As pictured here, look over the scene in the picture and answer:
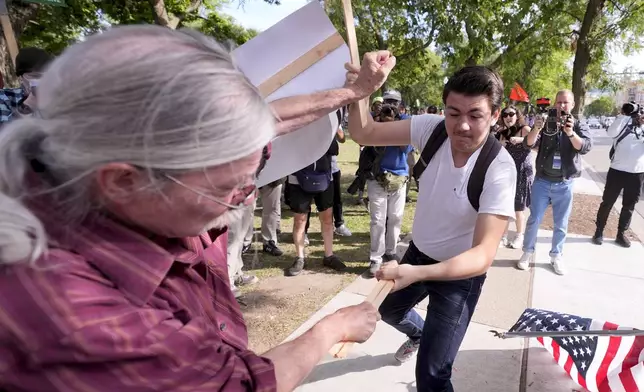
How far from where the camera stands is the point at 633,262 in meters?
4.66

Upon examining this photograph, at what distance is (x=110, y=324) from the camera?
67 cm

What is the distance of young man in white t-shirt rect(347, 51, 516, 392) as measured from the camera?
1784mm

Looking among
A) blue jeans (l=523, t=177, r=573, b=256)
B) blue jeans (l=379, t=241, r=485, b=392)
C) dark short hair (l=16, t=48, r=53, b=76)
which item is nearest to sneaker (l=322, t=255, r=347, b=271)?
blue jeans (l=523, t=177, r=573, b=256)

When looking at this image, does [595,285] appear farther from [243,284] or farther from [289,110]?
[289,110]

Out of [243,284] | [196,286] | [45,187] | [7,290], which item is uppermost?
[45,187]

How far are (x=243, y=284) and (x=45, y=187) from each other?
3447 mm

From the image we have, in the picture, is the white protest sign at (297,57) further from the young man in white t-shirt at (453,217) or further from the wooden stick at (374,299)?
the wooden stick at (374,299)

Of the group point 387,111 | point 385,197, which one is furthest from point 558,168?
point 387,111

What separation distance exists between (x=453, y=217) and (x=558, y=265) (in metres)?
2.97

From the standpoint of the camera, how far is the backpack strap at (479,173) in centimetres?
194

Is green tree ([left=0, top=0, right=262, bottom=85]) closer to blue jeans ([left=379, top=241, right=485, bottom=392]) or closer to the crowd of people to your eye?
blue jeans ([left=379, top=241, right=485, bottom=392])

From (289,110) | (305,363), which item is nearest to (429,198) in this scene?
(289,110)

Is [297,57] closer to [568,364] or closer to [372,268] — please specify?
[568,364]

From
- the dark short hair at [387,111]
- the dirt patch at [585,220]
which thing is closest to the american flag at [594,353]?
the dark short hair at [387,111]
